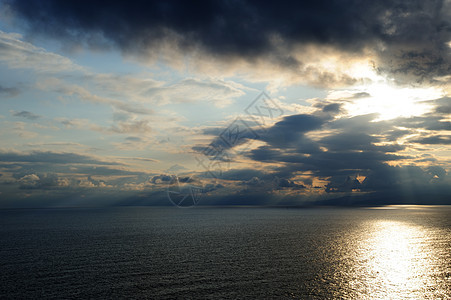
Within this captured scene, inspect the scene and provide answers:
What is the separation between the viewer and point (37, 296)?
1647 inches

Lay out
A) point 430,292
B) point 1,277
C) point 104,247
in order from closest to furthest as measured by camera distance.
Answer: point 430,292, point 1,277, point 104,247

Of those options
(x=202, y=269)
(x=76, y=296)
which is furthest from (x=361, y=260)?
(x=76, y=296)

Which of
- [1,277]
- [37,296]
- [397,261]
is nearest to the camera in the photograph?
[37,296]

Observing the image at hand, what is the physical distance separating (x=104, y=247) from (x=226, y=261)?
129 feet

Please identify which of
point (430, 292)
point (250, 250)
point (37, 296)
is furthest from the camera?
point (250, 250)

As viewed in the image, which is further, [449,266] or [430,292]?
[449,266]

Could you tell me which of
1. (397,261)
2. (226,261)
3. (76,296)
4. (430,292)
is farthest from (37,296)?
(397,261)

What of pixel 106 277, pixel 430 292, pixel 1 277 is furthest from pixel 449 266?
pixel 1 277

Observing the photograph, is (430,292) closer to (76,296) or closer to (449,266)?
(449,266)

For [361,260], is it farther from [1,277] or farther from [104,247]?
[1,277]

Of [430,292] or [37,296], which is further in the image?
[430,292]

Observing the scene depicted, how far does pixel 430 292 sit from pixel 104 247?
7511 cm

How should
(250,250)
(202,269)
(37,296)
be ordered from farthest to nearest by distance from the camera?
1. (250,250)
2. (202,269)
3. (37,296)

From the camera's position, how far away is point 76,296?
41.9m
